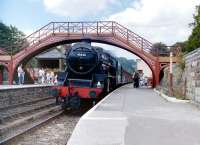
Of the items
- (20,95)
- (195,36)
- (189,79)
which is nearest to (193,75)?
(189,79)

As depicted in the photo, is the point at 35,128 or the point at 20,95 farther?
the point at 20,95

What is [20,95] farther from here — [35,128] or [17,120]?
[35,128]

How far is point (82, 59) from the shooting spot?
22281 millimetres

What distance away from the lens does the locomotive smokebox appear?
22.3 m

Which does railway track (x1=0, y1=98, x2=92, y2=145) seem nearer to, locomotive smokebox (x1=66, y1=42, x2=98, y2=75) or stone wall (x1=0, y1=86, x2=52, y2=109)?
stone wall (x1=0, y1=86, x2=52, y2=109)

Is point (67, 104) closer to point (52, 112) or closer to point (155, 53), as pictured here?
point (52, 112)

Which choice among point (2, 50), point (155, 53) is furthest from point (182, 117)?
point (2, 50)

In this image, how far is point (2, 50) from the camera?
1848 inches

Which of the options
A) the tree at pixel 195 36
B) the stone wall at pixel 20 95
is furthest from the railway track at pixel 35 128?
the tree at pixel 195 36

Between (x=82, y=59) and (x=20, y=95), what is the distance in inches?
173

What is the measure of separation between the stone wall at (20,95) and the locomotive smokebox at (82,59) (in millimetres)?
2552

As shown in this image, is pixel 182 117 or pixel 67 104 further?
pixel 67 104

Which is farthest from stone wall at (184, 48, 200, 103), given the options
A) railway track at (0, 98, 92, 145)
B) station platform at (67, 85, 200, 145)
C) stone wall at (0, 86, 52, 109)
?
stone wall at (0, 86, 52, 109)

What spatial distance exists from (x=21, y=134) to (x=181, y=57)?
10981 mm
